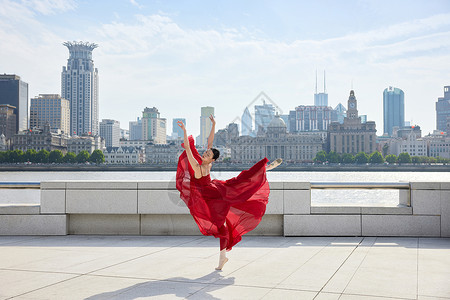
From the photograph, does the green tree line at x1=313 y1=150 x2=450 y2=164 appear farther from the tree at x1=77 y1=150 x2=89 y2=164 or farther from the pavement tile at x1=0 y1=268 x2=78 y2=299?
the pavement tile at x1=0 y1=268 x2=78 y2=299

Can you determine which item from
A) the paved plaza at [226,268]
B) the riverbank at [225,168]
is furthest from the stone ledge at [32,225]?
the riverbank at [225,168]

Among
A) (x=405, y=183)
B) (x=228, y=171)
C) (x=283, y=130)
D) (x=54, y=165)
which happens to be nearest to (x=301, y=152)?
(x=283, y=130)

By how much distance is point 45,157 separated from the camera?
152 meters

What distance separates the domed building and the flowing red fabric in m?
168

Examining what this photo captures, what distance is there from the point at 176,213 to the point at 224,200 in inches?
110

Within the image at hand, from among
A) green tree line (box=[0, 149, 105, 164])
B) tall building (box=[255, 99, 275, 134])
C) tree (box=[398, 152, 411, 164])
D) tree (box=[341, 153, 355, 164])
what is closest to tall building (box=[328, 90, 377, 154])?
tree (box=[341, 153, 355, 164])

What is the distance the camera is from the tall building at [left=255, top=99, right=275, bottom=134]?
190875 millimetres

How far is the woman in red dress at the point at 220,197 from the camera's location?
20.8 feet

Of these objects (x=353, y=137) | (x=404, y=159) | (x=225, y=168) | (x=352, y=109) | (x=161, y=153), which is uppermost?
(x=352, y=109)

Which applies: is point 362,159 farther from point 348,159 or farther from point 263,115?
point 263,115

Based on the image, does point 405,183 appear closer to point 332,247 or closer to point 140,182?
point 332,247

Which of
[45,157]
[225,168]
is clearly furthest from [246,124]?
[45,157]

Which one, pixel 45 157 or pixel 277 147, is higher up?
pixel 277 147

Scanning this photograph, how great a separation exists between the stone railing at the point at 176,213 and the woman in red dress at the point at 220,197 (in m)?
2.41
